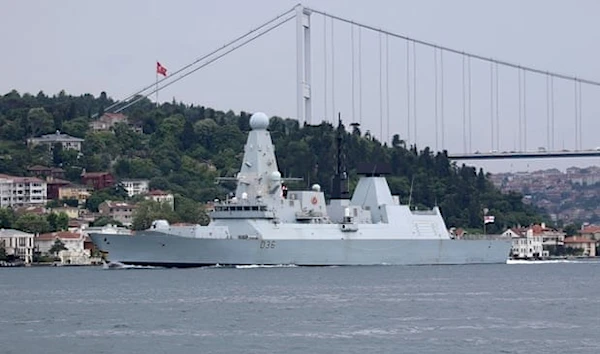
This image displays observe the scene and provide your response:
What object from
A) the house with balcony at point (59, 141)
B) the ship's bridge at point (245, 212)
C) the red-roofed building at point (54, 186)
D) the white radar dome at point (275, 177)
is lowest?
the ship's bridge at point (245, 212)

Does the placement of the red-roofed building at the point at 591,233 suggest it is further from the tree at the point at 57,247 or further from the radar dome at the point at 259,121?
the radar dome at the point at 259,121

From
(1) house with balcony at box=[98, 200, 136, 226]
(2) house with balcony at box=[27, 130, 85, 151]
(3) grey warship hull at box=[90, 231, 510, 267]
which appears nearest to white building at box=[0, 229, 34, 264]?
(1) house with balcony at box=[98, 200, 136, 226]

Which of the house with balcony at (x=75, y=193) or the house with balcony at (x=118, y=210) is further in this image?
the house with balcony at (x=75, y=193)

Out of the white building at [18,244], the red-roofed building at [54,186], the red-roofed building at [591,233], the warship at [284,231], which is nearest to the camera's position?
the warship at [284,231]

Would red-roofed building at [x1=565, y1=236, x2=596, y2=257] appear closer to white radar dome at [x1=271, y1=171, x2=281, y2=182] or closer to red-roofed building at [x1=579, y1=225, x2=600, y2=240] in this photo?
red-roofed building at [x1=579, y1=225, x2=600, y2=240]

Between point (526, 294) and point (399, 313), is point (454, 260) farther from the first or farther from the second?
point (399, 313)

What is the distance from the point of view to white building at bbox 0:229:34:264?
269 ft

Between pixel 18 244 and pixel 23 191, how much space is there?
85.2ft

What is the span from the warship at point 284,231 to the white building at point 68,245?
63.1 feet

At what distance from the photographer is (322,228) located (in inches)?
2418

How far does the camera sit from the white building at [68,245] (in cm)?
8162

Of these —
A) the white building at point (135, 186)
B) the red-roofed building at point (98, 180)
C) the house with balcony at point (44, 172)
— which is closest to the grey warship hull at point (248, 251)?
the white building at point (135, 186)

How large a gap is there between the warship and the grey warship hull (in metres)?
0.03

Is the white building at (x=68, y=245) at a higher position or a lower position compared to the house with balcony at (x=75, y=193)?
lower
